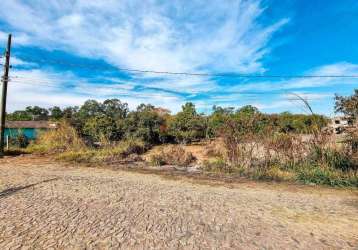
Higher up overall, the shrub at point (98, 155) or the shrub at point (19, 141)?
the shrub at point (19, 141)

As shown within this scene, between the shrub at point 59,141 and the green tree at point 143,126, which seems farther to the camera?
the green tree at point 143,126

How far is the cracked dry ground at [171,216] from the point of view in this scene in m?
3.81

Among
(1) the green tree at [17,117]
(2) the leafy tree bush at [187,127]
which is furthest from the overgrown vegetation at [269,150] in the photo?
(1) the green tree at [17,117]

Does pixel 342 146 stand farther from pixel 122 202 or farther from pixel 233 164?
pixel 122 202

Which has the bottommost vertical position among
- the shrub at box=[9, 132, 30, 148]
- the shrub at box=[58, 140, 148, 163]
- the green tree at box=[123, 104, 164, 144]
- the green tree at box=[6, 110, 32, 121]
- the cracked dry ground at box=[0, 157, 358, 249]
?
the cracked dry ground at box=[0, 157, 358, 249]

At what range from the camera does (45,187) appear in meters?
6.83

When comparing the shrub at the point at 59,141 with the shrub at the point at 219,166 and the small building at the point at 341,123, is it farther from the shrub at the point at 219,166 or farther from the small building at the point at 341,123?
the small building at the point at 341,123

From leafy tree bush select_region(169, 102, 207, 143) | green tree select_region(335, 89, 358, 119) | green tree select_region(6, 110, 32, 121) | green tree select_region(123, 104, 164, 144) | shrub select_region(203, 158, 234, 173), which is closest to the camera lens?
green tree select_region(335, 89, 358, 119)

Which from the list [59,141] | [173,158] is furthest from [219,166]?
[59,141]

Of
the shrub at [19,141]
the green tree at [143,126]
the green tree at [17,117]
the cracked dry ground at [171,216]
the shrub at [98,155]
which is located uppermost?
the green tree at [17,117]

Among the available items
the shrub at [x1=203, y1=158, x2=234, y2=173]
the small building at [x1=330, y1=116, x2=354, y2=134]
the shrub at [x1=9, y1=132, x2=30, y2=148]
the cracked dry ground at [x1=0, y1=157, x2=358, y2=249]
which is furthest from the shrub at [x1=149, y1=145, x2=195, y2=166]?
the shrub at [x1=9, y1=132, x2=30, y2=148]

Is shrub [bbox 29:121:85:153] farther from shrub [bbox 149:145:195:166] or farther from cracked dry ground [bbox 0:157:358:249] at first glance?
cracked dry ground [bbox 0:157:358:249]

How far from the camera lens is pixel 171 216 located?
15.9 feet

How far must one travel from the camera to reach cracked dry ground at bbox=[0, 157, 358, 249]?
3809 millimetres
